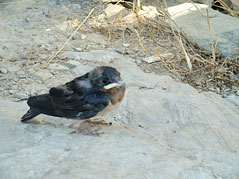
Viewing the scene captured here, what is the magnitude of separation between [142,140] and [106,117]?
35.1 inches

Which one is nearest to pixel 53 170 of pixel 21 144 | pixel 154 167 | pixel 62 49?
pixel 21 144

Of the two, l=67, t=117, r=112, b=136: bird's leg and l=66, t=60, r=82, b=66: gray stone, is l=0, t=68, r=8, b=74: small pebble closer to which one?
l=66, t=60, r=82, b=66: gray stone

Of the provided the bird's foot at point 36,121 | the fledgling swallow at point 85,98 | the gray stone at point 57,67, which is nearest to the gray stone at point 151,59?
the gray stone at point 57,67

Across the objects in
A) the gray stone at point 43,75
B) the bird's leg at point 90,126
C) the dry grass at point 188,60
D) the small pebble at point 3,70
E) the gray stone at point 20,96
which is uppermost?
the bird's leg at point 90,126

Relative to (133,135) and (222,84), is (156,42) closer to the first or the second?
(222,84)

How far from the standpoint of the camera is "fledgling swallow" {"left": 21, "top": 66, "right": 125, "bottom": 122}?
3404mm

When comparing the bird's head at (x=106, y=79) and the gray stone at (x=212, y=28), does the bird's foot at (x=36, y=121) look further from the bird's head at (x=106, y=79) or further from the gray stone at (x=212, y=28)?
the gray stone at (x=212, y=28)

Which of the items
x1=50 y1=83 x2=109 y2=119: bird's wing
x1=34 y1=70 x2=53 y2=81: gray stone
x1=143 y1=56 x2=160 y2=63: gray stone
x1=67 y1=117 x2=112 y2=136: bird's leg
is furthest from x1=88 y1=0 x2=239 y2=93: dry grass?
x1=50 y1=83 x2=109 y2=119: bird's wing

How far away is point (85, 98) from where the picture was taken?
3479 mm

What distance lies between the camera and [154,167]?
279 cm

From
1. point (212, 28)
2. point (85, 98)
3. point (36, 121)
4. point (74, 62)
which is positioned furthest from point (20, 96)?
point (212, 28)

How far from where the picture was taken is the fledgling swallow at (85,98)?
340 cm

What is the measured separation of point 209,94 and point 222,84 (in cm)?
59

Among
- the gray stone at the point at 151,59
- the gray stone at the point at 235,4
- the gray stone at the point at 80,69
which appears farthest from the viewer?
the gray stone at the point at 235,4
